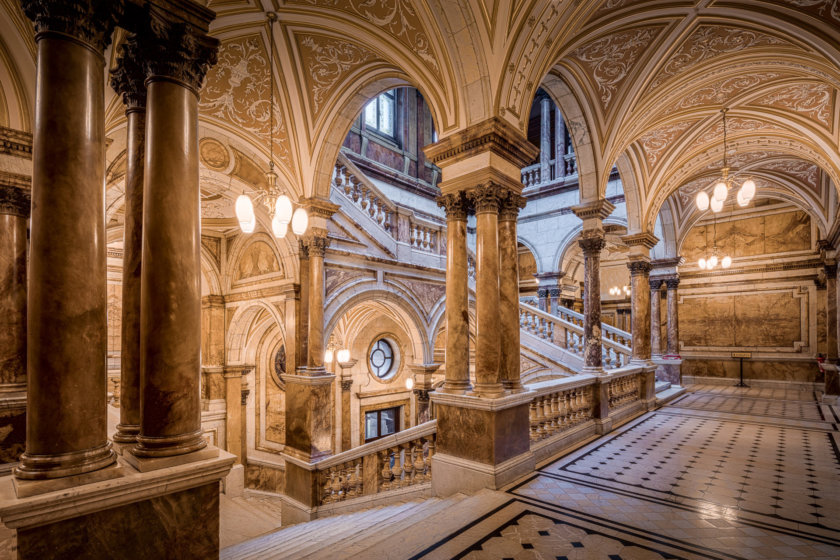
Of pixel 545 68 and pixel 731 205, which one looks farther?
pixel 731 205

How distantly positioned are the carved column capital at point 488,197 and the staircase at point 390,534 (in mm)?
2899

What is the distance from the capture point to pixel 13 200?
5055mm

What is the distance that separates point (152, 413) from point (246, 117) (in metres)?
5.57

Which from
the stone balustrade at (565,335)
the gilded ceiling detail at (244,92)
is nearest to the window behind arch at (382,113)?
the gilded ceiling detail at (244,92)

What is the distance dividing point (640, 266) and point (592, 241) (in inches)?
113

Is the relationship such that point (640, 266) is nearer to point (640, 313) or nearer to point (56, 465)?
point (640, 313)

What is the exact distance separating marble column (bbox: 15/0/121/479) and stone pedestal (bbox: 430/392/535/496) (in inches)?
123

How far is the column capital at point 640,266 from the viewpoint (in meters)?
9.54

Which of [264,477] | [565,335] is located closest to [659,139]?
[565,335]

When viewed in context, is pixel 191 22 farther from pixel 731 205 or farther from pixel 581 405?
pixel 731 205

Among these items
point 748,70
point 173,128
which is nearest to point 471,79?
point 173,128

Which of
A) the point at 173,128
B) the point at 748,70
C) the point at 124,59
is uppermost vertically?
the point at 748,70

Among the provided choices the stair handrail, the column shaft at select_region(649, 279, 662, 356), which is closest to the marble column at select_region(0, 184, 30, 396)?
the stair handrail

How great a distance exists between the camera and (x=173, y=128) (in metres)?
2.65
